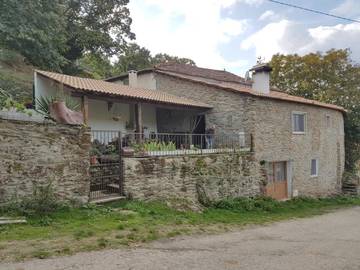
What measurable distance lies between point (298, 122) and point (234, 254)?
14.2 m

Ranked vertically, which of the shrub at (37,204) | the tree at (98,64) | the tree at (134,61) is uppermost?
the tree at (134,61)

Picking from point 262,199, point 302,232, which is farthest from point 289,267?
point 262,199

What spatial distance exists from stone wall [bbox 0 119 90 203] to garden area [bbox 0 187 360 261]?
0.34m

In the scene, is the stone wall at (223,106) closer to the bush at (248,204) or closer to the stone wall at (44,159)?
the bush at (248,204)

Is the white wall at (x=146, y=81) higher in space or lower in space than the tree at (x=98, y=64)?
lower

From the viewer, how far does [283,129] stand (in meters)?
18.4

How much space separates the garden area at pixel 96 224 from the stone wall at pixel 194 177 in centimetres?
51

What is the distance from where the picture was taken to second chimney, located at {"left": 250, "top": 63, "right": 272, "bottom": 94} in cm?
1980

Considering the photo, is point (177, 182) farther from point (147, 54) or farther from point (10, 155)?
point (147, 54)

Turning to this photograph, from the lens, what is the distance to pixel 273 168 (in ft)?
59.9

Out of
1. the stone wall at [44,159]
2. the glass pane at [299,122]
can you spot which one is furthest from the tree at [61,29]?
the glass pane at [299,122]

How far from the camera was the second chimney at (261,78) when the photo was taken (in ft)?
65.0

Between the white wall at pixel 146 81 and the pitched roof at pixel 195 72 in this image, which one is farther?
the pitched roof at pixel 195 72

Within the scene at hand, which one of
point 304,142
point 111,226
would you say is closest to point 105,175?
point 111,226
